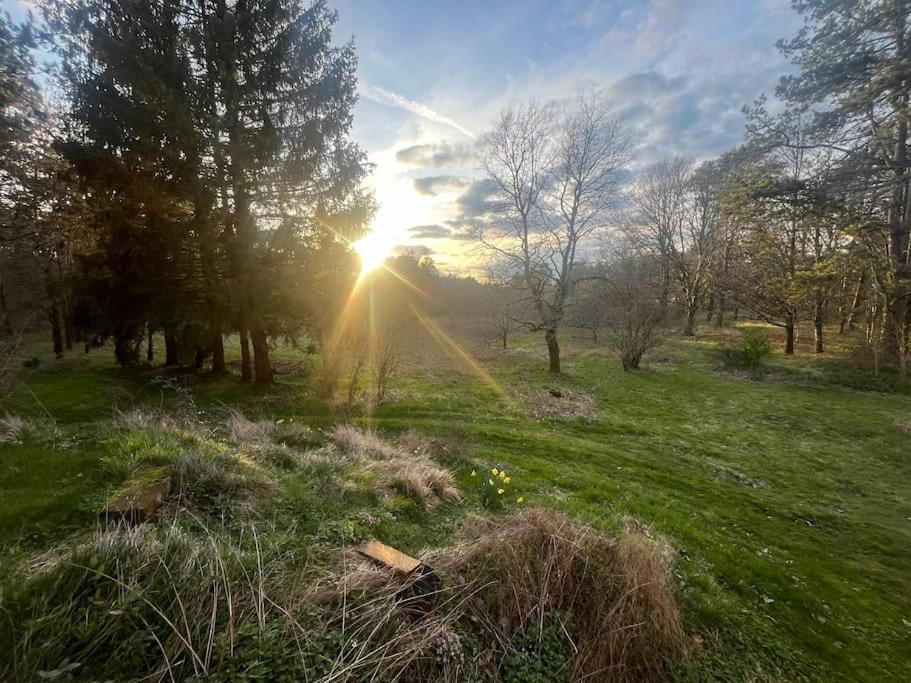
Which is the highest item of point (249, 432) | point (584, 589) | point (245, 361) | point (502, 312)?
point (502, 312)

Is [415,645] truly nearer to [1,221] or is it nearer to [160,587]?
[160,587]

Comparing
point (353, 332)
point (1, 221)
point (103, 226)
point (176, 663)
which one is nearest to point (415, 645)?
point (176, 663)

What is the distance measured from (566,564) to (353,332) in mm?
9117

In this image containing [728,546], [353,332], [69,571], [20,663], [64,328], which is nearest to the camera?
[20,663]

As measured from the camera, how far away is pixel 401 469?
510 cm

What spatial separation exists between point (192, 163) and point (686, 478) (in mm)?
12811

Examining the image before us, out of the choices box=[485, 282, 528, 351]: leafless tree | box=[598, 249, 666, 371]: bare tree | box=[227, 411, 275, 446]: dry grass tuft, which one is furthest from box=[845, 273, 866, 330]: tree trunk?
box=[227, 411, 275, 446]: dry grass tuft

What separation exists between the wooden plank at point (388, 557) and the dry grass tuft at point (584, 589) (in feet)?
0.83

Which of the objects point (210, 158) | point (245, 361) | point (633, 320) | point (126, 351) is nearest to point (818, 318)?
point (633, 320)

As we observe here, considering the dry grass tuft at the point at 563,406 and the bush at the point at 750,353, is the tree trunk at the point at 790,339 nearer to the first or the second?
the bush at the point at 750,353

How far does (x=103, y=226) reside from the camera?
31.4ft

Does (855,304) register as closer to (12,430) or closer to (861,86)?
(861,86)

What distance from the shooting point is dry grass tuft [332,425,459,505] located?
4566 millimetres

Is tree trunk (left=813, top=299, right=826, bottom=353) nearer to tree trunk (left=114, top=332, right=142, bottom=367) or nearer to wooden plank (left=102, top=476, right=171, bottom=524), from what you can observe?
wooden plank (left=102, top=476, right=171, bottom=524)
